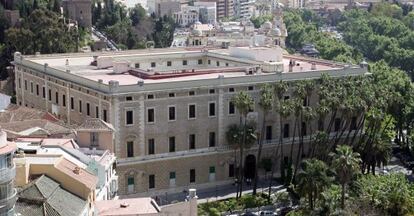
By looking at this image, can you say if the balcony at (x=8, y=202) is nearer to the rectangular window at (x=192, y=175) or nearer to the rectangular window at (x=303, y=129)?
the rectangular window at (x=192, y=175)

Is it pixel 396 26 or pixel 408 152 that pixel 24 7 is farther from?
pixel 396 26

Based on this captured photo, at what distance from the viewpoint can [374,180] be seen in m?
56.5

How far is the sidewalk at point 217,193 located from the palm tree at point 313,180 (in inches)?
492

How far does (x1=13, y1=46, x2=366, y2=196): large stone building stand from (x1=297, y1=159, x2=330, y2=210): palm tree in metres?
15.1

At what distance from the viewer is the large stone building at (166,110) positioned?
6353cm

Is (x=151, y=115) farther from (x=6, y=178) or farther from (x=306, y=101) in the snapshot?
(x=6, y=178)

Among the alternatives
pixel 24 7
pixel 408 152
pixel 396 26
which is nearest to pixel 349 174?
pixel 408 152

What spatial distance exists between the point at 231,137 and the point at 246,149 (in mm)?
2665

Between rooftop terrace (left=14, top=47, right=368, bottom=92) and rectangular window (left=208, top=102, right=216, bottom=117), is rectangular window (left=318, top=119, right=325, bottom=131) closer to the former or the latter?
rooftop terrace (left=14, top=47, right=368, bottom=92)

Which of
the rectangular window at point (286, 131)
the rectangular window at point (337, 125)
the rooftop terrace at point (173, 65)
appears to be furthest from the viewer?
the rectangular window at point (337, 125)

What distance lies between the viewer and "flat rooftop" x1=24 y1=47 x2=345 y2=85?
228 feet

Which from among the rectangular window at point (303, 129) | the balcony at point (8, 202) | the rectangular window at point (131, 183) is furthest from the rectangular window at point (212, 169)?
the balcony at point (8, 202)

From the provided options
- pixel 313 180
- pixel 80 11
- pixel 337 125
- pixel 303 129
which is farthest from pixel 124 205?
pixel 80 11

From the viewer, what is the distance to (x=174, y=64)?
83875 millimetres
